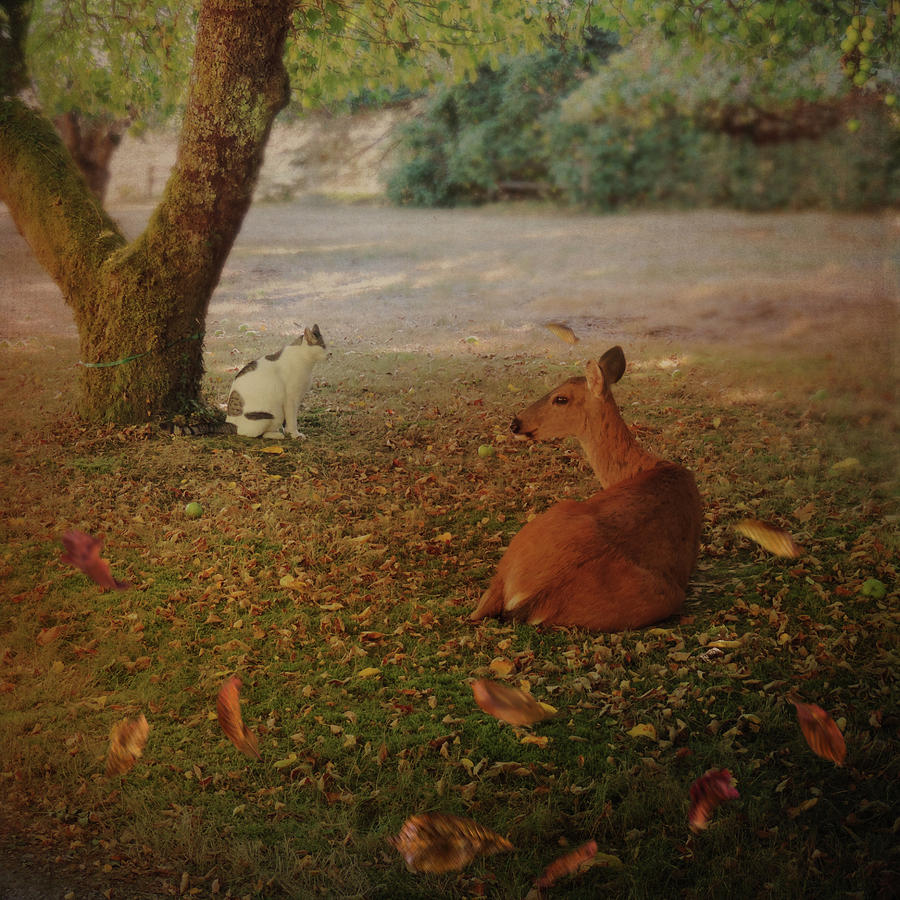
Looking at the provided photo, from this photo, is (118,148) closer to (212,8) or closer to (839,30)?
(212,8)

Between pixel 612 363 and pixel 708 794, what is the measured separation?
1442 mm

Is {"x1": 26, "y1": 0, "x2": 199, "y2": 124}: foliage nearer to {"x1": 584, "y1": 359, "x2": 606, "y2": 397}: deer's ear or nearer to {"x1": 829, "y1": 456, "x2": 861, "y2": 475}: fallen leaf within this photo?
{"x1": 584, "y1": 359, "x2": 606, "y2": 397}: deer's ear

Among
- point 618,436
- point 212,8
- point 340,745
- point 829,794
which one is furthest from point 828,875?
point 212,8

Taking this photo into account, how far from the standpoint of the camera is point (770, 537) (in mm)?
3098

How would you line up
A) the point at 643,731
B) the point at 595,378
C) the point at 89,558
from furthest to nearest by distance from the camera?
the point at 595,378, the point at 89,558, the point at 643,731

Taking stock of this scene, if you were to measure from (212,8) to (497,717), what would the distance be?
8.46ft

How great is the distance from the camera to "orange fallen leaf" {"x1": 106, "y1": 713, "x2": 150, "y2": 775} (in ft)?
7.26

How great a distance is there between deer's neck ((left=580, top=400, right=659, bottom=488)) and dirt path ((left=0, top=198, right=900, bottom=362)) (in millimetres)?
→ 667

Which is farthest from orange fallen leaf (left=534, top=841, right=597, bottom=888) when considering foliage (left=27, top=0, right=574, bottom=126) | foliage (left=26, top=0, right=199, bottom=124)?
foliage (left=26, top=0, right=199, bottom=124)

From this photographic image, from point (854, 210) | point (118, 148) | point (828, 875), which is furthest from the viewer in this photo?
point (118, 148)

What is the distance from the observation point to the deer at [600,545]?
104 inches

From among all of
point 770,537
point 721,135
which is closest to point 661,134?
point 721,135

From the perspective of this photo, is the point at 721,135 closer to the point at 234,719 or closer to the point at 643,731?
the point at 643,731

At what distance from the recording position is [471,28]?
331 cm
